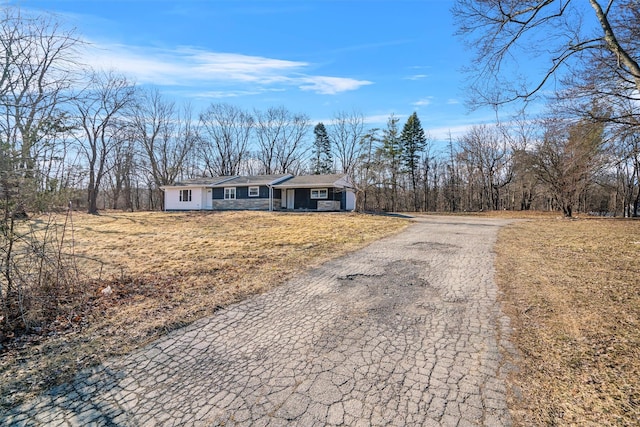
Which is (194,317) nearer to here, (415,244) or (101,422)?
(101,422)

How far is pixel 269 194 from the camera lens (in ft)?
78.9

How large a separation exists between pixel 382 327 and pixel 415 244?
5742 mm

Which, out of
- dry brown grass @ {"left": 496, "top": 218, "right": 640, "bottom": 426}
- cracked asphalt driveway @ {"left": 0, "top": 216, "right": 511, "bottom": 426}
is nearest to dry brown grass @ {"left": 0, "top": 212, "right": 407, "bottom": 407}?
cracked asphalt driveway @ {"left": 0, "top": 216, "right": 511, "bottom": 426}

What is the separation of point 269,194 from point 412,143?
19816 millimetres

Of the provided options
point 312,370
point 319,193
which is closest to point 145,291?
point 312,370

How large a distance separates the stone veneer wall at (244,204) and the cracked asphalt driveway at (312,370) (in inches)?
795

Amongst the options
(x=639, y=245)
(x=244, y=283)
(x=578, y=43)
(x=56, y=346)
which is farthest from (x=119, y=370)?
(x=639, y=245)

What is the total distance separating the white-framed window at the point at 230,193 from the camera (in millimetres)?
25297

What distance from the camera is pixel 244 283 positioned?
5.00 m

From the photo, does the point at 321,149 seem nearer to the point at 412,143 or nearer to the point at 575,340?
the point at 412,143

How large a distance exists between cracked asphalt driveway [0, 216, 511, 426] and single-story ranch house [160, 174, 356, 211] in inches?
764

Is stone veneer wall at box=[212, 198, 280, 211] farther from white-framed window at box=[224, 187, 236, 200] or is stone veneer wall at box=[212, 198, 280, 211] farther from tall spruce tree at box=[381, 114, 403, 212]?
tall spruce tree at box=[381, 114, 403, 212]

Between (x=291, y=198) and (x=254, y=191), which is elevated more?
(x=254, y=191)

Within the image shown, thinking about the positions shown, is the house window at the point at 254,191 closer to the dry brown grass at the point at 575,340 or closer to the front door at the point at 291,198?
the front door at the point at 291,198
